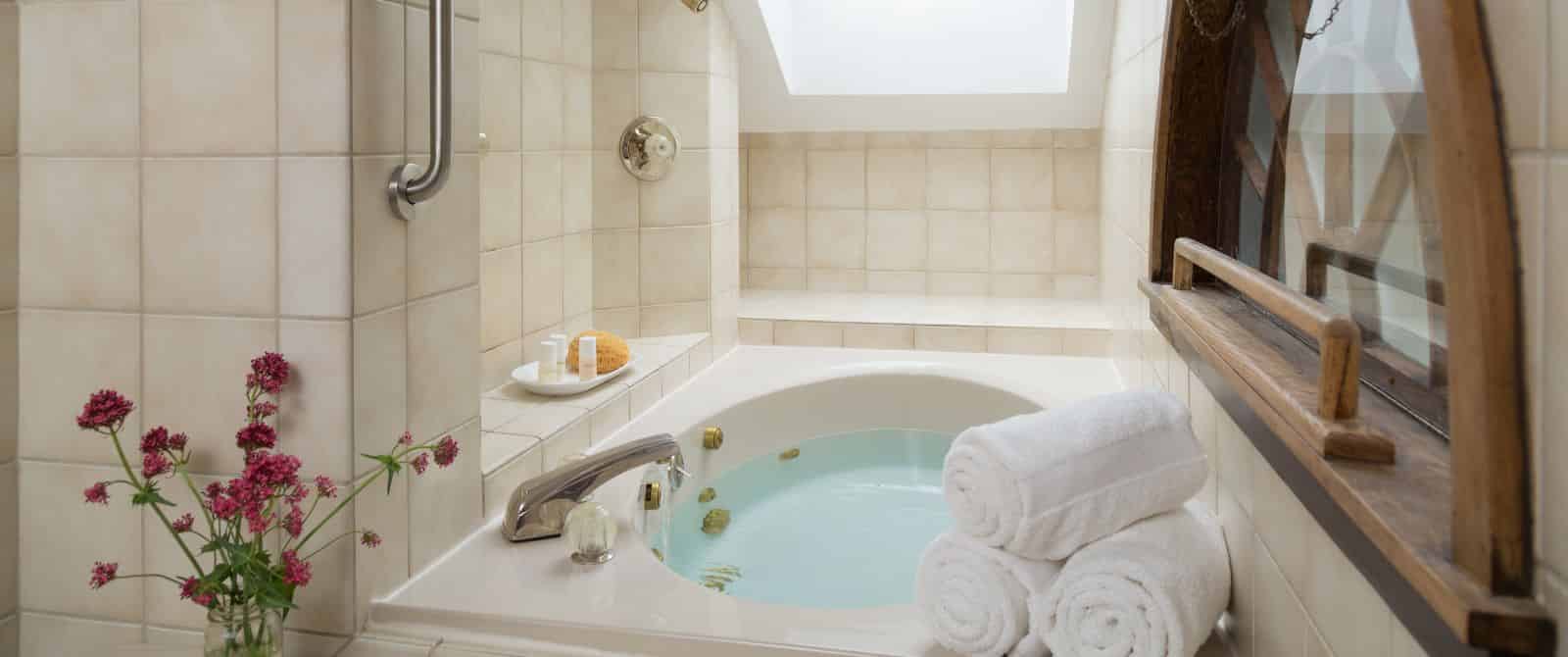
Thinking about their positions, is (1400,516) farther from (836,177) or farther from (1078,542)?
(836,177)

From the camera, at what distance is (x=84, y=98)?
4.67 feet

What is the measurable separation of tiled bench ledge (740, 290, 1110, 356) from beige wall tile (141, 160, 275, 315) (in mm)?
2178

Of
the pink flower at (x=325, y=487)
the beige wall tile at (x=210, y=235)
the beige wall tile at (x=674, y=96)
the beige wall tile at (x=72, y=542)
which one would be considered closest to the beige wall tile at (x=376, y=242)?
the beige wall tile at (x=210, y=235)

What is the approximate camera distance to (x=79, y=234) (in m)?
1.45

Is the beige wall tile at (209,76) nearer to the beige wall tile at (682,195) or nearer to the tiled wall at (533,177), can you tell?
the tiled wall at (533,177)

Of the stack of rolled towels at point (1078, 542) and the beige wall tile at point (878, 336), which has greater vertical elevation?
the beige wall tile at point (878, 336)

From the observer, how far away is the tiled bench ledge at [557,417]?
1.84 meters

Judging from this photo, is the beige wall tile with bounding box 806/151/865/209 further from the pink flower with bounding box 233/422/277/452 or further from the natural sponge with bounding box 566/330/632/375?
the pink flower with bounding box 233/422/277/452

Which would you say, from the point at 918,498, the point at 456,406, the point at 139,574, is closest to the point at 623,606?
the point at 456,406

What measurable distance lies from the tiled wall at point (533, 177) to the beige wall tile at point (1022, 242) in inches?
65.0

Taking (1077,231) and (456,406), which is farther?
(1077,231)

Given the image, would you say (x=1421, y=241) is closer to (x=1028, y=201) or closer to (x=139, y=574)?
(x=139, y=574)

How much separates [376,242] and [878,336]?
2162 millimetres

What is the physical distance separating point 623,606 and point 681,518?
795 mm
